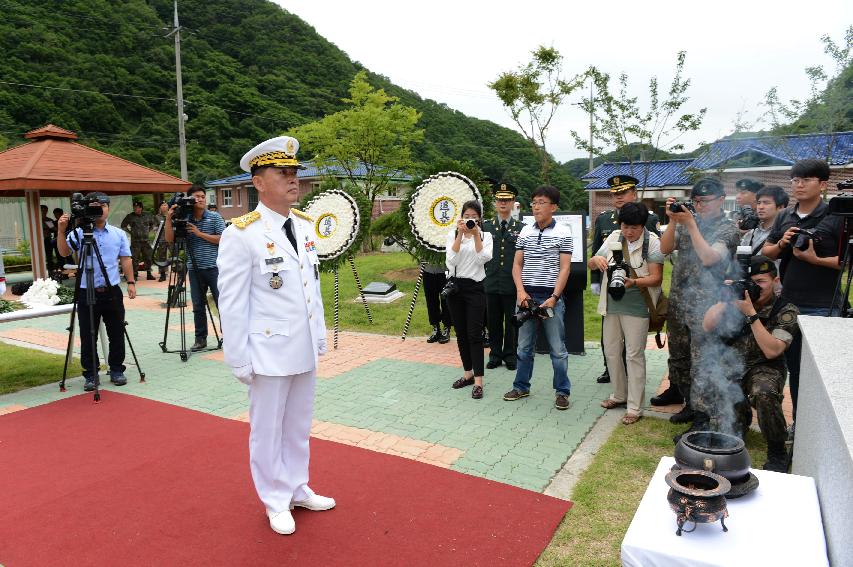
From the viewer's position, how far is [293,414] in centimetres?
331

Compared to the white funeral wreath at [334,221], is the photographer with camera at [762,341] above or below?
below

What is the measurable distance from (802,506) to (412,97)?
41.0 meters

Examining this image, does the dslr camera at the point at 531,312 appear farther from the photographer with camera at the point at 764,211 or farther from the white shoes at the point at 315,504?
the white shoes at the point at 315,504

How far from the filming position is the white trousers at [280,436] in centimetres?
314

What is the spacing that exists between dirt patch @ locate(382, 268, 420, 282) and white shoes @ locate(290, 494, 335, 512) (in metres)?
10.8

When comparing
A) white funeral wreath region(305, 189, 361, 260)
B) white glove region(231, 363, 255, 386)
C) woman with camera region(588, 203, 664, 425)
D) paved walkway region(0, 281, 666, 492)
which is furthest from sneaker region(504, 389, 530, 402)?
white funeral wreath region(305, 189, 361, 260)

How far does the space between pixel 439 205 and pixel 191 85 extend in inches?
1362

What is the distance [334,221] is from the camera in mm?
8367

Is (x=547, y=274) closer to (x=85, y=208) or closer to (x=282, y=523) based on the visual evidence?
(x=282, y=523)

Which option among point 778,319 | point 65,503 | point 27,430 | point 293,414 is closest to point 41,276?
point 27,430

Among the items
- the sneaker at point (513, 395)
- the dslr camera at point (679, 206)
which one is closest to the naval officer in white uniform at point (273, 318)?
the sneaker at point (513, 395)

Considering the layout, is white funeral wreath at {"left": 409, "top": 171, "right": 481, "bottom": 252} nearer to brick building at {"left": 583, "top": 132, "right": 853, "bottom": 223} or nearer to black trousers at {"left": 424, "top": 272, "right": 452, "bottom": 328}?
black trousers at {"left": 424, "top": 272, "right": 452, "bottom": 328}

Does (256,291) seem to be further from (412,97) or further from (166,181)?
(412,97)

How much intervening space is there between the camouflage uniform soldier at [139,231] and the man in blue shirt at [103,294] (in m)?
8.69
